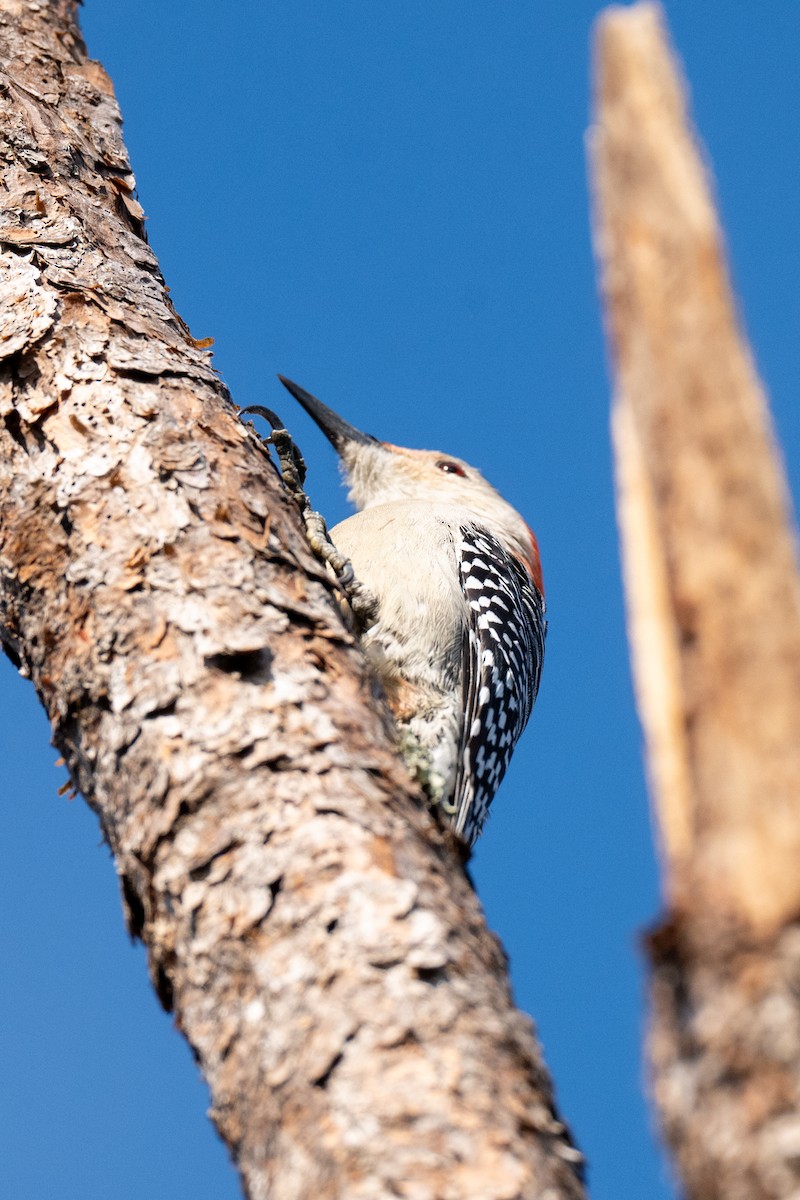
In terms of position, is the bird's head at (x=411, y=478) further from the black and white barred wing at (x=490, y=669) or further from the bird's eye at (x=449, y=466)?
the black and white barred wing at (x=490, y=669)

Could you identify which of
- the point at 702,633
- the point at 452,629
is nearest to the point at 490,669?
the point at 452,629

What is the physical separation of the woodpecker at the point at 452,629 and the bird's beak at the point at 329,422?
1.40 ft

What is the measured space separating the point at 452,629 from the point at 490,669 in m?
0.27

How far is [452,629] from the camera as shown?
5875 millimetres

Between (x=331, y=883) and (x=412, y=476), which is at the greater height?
(x=412, y=476)

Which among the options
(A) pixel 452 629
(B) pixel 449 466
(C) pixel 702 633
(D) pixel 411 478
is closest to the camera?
(C) pixel 702 633

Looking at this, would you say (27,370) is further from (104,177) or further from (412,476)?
(412,476)

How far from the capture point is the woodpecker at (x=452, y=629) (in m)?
5.51

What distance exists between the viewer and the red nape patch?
25.5 ft

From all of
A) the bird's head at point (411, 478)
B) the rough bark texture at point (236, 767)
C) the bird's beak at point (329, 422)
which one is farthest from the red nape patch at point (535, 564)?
the rough bark texture at point (236, 767)

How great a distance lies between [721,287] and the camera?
5.26ft

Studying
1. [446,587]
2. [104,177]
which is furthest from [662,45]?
[446,587]

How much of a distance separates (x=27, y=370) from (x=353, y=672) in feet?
4.88

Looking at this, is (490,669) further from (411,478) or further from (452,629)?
(411,478)
